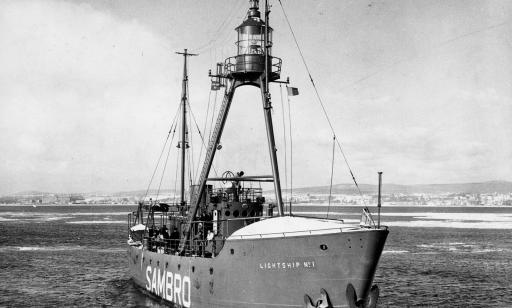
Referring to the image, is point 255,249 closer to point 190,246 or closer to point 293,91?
point 190,246

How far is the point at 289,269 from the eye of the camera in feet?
64.5

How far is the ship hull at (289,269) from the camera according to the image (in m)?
18.9

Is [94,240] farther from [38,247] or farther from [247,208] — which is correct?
[247,208]

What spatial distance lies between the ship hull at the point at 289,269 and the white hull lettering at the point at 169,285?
131 centimetres

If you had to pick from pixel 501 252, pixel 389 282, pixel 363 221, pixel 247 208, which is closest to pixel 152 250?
pixel 247 208

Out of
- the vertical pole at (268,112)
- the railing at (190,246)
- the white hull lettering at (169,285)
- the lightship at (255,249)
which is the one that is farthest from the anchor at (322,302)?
the white hull lettering at (169,285)

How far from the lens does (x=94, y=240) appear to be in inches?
2734

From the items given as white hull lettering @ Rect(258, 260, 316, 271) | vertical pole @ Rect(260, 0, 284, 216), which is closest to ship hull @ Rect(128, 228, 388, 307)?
white hull lettering @ Rect(258, 260, 316, 271)

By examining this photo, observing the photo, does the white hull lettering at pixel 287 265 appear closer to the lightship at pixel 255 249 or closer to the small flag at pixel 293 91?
the lightship at pixel 255 249

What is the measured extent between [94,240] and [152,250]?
42.7 metres

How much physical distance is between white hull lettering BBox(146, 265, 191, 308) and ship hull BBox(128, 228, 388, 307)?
1.31 m

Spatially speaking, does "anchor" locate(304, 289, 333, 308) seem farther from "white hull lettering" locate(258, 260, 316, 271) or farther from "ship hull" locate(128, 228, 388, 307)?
"white hull lettering" locate(258, 260, 316, 271)

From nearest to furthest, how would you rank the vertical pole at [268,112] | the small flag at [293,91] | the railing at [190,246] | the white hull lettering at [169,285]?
1. the vertical pole at [268,112]
2. the railing at [190,246]
3. the white hull lettering at [169,285]
4. the small flag at [293,91]

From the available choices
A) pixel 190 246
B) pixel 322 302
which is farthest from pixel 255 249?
pixel 190 246
